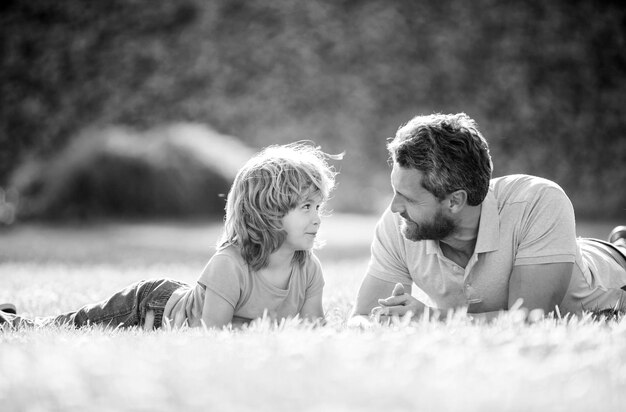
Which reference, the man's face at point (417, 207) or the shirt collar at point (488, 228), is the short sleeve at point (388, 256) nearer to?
the man's face at point (417, 207)

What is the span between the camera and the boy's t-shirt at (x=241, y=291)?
10.8ft

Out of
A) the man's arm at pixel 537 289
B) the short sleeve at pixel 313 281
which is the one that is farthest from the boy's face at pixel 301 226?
the man's arm at pixel 537 289

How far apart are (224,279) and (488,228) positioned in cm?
Answer: 110

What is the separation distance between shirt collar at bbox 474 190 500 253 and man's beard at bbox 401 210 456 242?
0.12 metres

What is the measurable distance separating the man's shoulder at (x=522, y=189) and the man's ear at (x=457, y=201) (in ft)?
0.58

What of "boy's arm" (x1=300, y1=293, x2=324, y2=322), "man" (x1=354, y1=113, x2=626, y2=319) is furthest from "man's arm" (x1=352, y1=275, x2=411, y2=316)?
"boy's arm" (x1=300, y1=293, x2=324, y2=322)

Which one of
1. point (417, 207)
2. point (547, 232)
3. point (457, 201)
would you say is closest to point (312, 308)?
point (417, 207)

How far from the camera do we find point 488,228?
3125 millimetres

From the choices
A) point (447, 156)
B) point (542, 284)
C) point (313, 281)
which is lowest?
point (313, 281)

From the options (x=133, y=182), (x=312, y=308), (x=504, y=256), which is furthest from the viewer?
(x=133, y=182)

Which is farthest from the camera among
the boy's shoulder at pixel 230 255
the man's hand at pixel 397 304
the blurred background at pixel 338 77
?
the blurred background at pixel 338 77

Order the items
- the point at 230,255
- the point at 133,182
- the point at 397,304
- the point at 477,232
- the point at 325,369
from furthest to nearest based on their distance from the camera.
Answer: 1. the point at 133,182
2. the point at 230,255
3. the point at 477,232
4. the point at 397,304
5. the point at 325,369

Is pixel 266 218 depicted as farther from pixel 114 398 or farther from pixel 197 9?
pixel 197 9

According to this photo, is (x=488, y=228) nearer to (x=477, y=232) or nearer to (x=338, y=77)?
(x=477, y=232)
